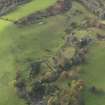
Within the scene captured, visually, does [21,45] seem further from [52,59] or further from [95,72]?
[95,72]

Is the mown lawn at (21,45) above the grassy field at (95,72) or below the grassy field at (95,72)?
above

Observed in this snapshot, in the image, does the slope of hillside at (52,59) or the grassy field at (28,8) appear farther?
the grassy field at (28,8)

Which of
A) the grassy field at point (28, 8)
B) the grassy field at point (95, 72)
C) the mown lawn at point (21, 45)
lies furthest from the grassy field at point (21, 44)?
the grassy field at point (95, 72)

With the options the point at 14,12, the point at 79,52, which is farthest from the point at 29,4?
the point at 79,52

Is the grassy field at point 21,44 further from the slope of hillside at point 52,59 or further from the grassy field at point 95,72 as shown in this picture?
the grassy field at point 95,72

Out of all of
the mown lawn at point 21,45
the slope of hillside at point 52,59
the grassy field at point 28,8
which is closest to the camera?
the slope of hillside at point 52,59

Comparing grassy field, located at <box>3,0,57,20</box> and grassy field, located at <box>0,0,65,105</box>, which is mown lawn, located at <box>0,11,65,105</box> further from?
grassy field, located at <box>3,0,57,20</box>

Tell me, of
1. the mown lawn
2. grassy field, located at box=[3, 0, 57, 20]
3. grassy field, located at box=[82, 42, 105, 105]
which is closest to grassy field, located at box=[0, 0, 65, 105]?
the mown lawn
